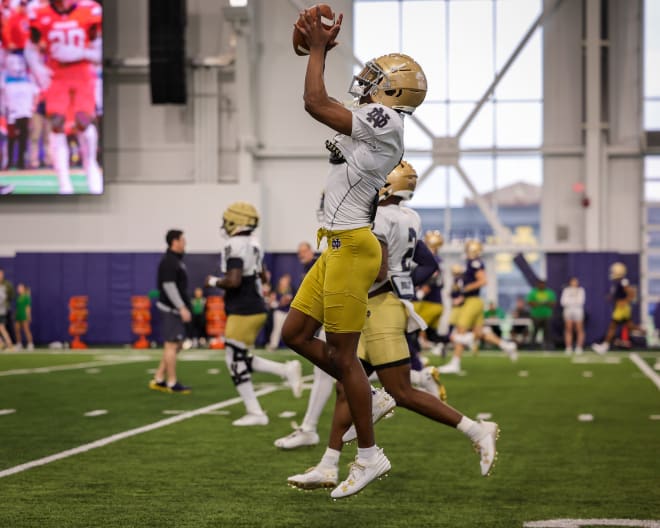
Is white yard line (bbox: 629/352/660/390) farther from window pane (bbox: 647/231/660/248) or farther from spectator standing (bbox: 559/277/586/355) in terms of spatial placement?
window pane (bbox: 647/231/660/248)

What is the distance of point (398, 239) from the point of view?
6.32m

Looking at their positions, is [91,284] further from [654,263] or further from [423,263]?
[423,263]

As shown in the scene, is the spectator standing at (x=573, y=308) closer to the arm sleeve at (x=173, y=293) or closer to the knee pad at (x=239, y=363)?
the arm sleeve at (x=173, y=293)

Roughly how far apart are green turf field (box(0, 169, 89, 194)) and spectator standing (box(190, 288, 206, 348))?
4.15 metres

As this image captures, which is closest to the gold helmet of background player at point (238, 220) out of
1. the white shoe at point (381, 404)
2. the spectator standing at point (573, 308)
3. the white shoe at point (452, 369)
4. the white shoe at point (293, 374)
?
the white shoe at point (293, 374)

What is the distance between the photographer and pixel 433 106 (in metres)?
27.3

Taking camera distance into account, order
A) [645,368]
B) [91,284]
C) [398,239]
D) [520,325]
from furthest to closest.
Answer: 1. [91,284]
2. [520,325]
3. [645,368]
4. [398,239]

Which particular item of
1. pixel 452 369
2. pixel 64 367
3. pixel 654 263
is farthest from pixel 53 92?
pixel 654 263

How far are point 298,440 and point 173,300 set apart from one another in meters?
4.77

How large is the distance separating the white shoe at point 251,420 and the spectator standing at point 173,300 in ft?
9.98

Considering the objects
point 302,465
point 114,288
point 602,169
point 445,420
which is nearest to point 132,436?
point 302,465

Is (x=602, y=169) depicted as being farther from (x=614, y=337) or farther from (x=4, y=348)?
(x=4, y=348)

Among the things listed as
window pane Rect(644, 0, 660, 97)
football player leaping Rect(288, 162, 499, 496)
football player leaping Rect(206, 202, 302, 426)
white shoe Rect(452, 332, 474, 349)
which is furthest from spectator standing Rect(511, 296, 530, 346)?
football player leaping Rect(288, 162, 499, 496)

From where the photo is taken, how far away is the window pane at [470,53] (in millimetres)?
27094
